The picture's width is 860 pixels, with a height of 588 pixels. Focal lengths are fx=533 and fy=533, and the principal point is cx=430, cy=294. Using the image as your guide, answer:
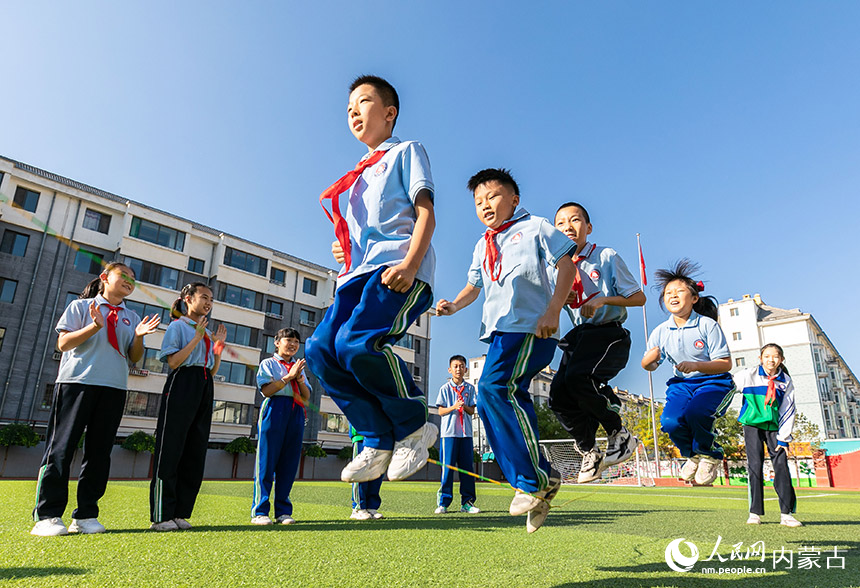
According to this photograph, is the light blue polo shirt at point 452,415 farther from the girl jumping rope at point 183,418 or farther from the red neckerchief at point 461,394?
the girl jumping rope at point 183,418

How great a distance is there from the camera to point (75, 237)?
2978 cm

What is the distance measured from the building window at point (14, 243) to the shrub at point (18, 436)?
10523 millimetres

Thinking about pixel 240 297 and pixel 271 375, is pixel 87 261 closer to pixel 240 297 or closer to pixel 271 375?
pixel 240 297

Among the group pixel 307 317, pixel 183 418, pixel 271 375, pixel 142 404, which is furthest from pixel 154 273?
pixel 183 418

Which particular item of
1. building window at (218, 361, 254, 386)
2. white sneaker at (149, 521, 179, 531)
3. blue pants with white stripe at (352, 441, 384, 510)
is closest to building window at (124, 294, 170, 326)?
building window at (218, 361, 254, 386)

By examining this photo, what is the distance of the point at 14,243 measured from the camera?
27938 millimetres

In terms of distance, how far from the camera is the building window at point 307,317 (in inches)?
1581

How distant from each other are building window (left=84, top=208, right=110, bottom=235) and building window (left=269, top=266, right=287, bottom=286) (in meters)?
11.0

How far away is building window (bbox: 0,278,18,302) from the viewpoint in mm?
27030

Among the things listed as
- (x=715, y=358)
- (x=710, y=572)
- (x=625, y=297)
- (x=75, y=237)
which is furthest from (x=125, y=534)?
(x=75, y=237)

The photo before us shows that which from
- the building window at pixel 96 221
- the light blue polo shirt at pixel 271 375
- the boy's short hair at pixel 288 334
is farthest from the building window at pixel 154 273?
the light blue polo shirt at pixel 271 375

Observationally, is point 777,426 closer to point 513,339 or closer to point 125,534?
point 513,339

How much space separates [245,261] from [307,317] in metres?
6.34

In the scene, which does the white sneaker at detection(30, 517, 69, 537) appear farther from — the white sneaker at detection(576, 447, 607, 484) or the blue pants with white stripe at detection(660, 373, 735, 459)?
the blue pants with white stripe at detection(660, 373, 735, 459)
